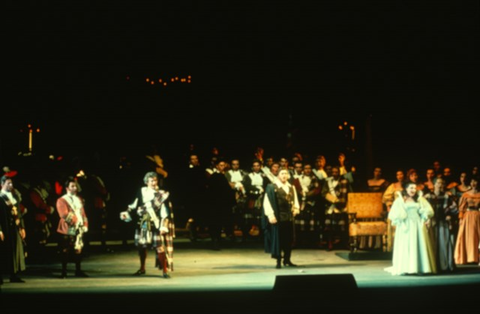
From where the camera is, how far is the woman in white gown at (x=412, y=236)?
13047 millimetres

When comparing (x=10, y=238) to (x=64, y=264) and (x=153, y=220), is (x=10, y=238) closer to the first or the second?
(x=64, y=264)

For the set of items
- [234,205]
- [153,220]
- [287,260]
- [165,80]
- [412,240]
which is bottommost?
[287,260]

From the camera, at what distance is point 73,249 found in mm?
12984

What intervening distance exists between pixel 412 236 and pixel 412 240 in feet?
0.25

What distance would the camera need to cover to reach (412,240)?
1320cm

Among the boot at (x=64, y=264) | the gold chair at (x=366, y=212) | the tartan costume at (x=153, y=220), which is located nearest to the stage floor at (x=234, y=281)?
the boot at (x=64, y=264)

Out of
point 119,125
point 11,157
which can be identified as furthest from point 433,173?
point 119,125

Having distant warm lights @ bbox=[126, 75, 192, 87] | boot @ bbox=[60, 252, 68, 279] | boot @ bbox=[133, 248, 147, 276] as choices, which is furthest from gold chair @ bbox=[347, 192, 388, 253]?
distant warm lights @ bbox=[126, 75, 192, 87]

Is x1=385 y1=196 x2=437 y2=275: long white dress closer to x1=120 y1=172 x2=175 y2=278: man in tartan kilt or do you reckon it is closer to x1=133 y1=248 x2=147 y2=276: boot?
x1=120 y1=172 x2=175 y2=278: man in tartan kilt

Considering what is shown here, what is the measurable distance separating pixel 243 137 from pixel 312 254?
36.8 feet

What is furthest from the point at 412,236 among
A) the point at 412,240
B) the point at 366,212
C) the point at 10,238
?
the point at 10,238

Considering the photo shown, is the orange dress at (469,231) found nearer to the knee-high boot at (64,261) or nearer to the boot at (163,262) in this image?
the boot at (163,262)

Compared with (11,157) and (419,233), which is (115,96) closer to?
(11,157)

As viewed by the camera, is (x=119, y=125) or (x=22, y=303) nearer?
(x=22, y=303)
